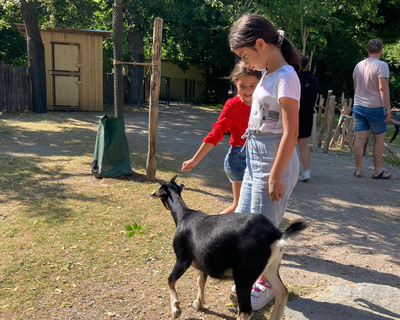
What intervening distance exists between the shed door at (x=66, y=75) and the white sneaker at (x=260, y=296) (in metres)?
14.5

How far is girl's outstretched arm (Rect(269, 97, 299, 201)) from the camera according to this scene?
2.44m

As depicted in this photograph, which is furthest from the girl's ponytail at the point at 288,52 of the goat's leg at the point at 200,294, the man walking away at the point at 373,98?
the man walking away at the point at 373,98

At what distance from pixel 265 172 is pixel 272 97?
20.0 inches

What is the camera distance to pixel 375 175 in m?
7.45

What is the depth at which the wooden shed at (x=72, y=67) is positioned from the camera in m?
15.7

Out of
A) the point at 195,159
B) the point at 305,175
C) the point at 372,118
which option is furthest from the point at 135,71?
the point at 195,159

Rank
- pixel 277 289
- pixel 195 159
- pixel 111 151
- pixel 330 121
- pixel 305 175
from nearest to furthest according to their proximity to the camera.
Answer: pixel 277 289, pixel 195 159, pixel 111 151, pixel 305 175, pixel 330 121

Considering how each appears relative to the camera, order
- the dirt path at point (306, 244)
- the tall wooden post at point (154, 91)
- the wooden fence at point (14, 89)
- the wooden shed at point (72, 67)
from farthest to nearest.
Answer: the wooden shed at point (72, 67), the wooden fence at point (14, 89), the tall wooden post at point (154, 91), the dirt path at point (306, 244)

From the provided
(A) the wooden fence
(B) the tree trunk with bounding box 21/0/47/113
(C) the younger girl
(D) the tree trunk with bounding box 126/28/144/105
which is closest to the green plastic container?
(C) the younger girl

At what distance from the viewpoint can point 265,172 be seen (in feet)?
8.97

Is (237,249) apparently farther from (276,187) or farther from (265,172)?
(265,172)

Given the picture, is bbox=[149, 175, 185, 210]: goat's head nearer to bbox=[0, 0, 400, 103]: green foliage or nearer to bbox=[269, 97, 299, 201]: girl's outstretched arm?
bbox=[269, 97, 299, 201]: girl's outstretched arm

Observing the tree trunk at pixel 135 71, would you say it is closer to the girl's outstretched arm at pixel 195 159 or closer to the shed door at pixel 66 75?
the shed door at pixel 66 75

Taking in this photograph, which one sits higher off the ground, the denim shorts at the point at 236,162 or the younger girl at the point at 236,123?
the younger girl at the point at 236,123
